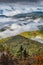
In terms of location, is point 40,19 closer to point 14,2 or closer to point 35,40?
point 14,2

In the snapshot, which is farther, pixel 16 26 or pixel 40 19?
pixel 40 19

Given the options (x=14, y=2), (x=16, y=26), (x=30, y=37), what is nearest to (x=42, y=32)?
(x=30, y=37)

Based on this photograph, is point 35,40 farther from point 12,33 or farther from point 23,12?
point 23,12

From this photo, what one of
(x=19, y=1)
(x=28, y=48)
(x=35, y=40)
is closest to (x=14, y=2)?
(x=19, y=1)

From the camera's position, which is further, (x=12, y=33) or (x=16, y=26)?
(x=16, y=26)

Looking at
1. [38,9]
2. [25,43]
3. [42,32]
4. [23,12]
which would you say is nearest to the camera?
[25,43]

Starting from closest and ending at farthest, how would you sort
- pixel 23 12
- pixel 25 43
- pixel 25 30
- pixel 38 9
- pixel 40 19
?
pixel 25 43, pixel 25 30, pixel 40 19, pixel 38 9, pixel 23 12

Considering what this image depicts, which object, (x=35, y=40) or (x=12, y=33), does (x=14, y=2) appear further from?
(x=35, y=40)

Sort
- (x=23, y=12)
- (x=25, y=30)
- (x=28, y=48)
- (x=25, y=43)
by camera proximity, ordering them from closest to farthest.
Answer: (x=28, y=48) → (x=25, y=43) → (x=25, y=30) → (x=23, y=12)

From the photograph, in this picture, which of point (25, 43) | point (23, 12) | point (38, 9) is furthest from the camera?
point (23, 12)
